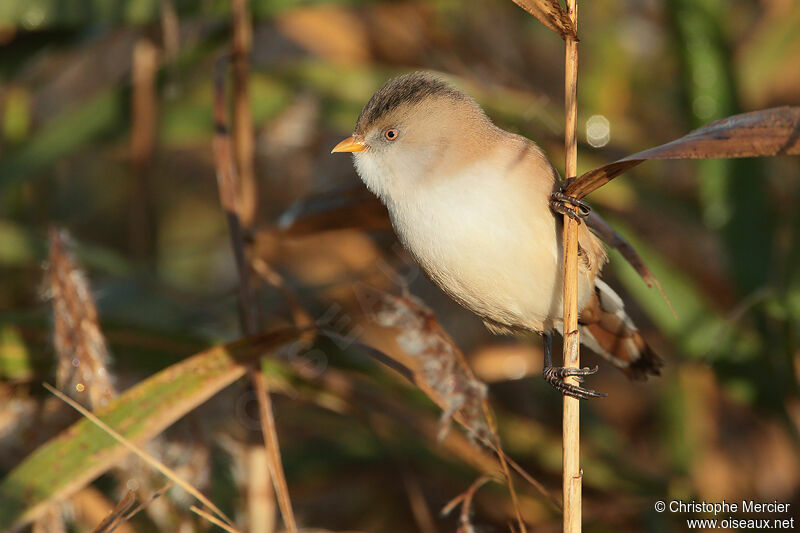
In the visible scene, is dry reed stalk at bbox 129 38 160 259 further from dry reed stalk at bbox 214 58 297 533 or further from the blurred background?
dry reed stalk at bbox 214 58 297 533

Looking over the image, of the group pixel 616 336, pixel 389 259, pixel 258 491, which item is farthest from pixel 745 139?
pixel 389 259

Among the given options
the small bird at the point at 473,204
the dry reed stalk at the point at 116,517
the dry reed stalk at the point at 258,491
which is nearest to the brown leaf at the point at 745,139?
the small bird at the point at 473,204

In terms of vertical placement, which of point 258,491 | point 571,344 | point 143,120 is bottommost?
point 258,491

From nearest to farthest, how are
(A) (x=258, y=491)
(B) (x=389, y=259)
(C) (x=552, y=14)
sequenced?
(C) (x=552, y=14) < (A) (x=258, y=491) < (B) (x=389, y=259)

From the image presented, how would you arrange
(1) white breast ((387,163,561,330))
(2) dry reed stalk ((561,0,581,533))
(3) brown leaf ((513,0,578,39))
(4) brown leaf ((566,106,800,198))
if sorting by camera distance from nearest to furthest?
(4) brown leaf ((566,106,800,198)) → (3) brown leaf ((513,0,578,39)) → (2) dry reed stalk ((561,0,581,533)) → (1) white breast ((387,163,561,330))

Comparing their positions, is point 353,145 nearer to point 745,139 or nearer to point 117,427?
point 117,427

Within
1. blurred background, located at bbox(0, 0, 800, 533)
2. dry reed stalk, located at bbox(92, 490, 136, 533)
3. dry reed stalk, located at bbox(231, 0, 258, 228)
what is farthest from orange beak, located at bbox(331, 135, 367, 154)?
dry reed stalk, located at bbox(92, 490, 136, 533)

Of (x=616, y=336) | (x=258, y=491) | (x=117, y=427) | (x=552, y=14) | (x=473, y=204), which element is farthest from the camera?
(x=258, y=491)

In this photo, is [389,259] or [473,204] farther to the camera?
[389,259]
